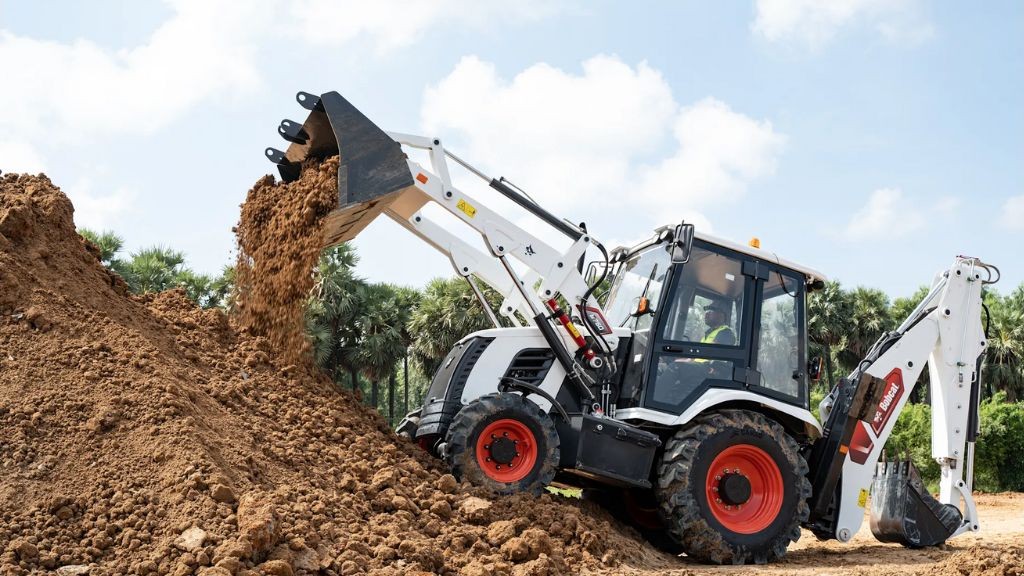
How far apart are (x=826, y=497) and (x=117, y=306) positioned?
641 centimetres

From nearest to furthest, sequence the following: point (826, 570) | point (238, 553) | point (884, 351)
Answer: point (238, 553)
point (826, 570)
point (884, 351)

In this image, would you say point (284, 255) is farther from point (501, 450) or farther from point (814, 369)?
point (814, 369)

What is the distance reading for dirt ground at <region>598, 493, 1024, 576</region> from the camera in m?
6.55

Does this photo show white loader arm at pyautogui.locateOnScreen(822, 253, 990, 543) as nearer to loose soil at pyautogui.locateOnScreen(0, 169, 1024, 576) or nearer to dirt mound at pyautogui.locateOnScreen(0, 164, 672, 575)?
loose soil at pyautogui.locateOnScreen(0, 169, 1024, 576)

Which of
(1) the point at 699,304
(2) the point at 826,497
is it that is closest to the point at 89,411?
(1) the point at 699,304

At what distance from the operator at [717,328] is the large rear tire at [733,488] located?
2.03 ft

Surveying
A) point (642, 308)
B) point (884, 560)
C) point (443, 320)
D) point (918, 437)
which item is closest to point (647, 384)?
point (642, 308)

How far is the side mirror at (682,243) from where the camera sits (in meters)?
8.23

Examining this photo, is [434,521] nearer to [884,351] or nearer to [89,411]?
[89,411]

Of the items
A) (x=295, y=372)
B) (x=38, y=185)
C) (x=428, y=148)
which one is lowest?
(x=295, y=372)

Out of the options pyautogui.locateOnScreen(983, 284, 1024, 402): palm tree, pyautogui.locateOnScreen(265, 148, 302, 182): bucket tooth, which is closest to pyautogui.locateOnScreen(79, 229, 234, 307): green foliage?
pyautogui.locateOnScreen(265, 148, 302, 182): bucket tooth

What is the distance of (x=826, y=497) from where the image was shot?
865 cm

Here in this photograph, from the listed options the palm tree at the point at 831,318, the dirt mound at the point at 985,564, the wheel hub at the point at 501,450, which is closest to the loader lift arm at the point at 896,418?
the dirt mound at the point at 985,564

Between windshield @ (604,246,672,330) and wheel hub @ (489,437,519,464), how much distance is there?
5.57 feet
